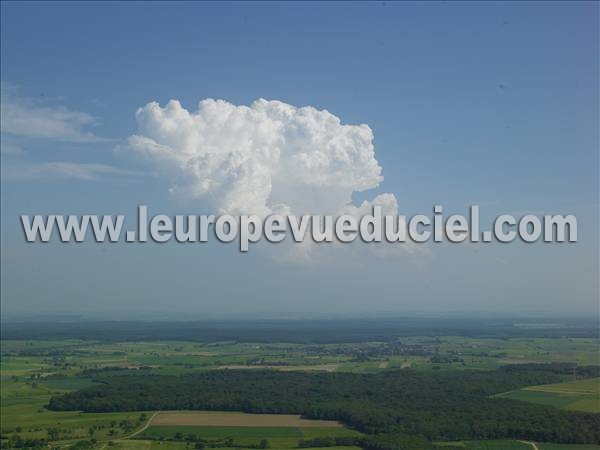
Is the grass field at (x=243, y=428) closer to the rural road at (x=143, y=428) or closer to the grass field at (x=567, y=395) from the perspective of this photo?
the rural road at (x=143, y=428)

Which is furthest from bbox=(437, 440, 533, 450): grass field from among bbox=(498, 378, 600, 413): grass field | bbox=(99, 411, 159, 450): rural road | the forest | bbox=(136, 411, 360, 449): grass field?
bbox=(99, 411, 159, 450): rural road

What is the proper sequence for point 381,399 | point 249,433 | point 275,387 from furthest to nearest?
point 275,387
point 381,399
point 249,433

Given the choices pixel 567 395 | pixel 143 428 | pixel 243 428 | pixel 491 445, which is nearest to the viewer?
pixel 491 445

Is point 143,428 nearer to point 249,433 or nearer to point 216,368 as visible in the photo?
point 249,433

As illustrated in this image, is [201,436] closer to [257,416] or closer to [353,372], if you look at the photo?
[257,416]

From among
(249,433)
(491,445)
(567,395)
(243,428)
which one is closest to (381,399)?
(243,428)

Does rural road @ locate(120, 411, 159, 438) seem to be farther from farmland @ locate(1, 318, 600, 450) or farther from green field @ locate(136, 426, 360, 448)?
green field @ locate(136, 426, 360, 448)

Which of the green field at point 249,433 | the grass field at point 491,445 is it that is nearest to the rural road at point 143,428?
the green field at point 249,433
